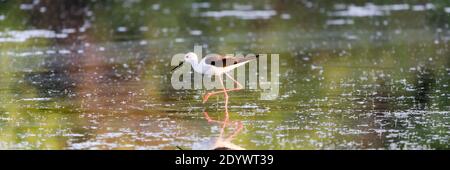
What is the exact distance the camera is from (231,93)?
12.4 m

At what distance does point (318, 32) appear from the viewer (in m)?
19.6

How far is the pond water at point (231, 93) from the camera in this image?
9656 millimetres

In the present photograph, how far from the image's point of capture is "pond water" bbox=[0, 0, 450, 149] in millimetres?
9656

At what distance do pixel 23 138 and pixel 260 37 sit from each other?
9.74 m

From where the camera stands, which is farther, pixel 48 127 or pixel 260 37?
pixel 260 37

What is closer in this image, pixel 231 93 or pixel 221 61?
pixel 221 61

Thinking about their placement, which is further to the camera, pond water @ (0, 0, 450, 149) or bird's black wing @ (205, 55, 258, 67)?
bird's black wing @ (205, 55, 258, 67)

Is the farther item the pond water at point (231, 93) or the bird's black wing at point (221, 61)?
the bird's black wing at point (221, 61)

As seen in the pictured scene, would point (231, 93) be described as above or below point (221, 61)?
below

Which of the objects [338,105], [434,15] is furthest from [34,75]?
[434,15]
